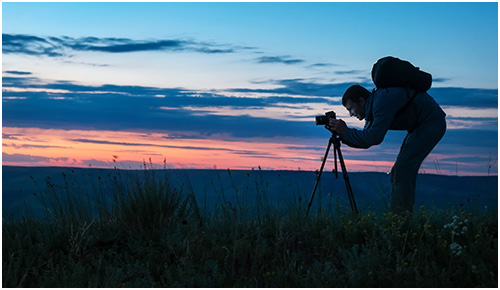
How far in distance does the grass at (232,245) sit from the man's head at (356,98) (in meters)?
1.58

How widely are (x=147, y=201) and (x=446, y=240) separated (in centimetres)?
416

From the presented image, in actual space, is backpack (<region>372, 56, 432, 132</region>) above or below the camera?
above

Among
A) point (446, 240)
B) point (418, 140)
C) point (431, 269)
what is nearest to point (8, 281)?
point (431, 269)

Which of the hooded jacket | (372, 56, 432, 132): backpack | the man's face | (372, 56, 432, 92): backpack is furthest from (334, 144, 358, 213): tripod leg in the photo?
(372, 56, 432, 92): backpack

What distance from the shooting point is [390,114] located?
8.04m

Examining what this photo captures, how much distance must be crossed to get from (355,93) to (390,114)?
0.74m

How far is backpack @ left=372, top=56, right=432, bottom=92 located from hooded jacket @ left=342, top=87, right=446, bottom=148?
0.10 metres

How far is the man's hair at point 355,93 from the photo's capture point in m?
8.57

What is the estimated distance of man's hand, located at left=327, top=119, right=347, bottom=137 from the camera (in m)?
8.02

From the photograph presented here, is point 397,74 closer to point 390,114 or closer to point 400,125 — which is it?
point 390,114

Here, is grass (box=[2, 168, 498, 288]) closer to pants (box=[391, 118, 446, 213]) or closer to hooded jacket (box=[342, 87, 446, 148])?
pants (box=[391, 118, 446, 213])

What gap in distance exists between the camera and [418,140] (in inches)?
330

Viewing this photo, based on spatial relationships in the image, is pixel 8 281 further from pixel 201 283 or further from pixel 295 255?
pixel 295 255

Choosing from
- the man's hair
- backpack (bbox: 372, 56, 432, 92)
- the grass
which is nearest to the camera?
the grass
